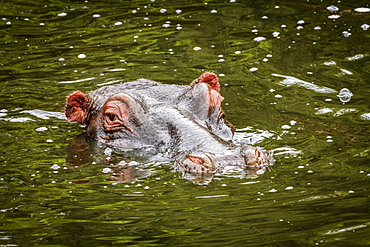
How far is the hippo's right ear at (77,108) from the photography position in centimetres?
1138

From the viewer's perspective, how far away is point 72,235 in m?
7.64

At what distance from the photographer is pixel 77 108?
11.5m

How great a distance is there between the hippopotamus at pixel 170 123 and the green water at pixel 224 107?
28cm

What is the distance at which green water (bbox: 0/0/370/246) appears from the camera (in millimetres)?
7703

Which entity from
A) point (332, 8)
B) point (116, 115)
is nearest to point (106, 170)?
point (116, 115)

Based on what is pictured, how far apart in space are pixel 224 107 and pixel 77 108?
2.70 meters

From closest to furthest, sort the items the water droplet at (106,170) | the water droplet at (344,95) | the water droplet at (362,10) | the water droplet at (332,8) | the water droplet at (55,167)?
1. the water droplet at (106,170)
2. the water droplet at (55,167)
3. the water droplet at (344,95)
4. the water droplet at (362,10)
5. the water droplet at (332,8)

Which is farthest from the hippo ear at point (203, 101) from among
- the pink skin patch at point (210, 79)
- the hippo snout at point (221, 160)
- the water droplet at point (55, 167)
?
the water droplet at point (55, 167)

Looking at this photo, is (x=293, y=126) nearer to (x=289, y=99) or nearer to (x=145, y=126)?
(x=289, y=99)

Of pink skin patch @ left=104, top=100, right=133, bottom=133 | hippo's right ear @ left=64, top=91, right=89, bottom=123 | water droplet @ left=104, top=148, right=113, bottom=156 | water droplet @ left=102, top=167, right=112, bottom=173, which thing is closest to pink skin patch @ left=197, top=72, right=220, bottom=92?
pink skin patch @ left=104, top=100, right=133, bottom=133

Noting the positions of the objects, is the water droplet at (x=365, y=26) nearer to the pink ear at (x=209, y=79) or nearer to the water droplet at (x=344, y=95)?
the water droplet at (x=344, y=95)

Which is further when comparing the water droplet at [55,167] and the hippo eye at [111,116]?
the hippo eye at [111,116]

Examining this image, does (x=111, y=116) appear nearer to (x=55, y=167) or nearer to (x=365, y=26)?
(x=55, y=167)

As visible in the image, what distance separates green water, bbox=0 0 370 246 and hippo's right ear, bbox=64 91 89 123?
310mm
